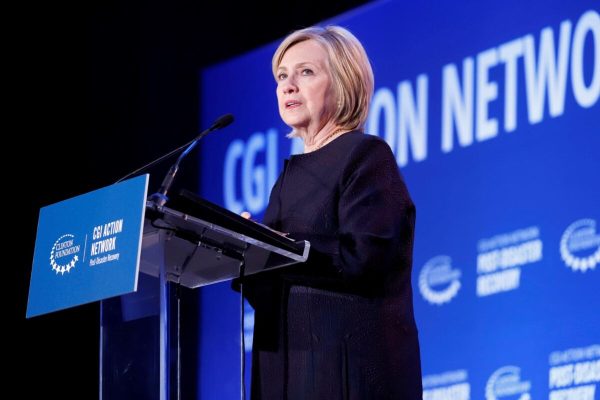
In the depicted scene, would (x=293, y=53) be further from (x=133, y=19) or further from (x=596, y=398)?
(x=133, y=19)

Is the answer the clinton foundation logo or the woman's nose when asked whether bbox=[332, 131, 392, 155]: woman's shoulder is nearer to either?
the woman's nose

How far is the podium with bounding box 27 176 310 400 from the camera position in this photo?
75.5 inches

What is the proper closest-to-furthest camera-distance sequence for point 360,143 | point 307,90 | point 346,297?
point 346,297, point 360,143, point 307,90

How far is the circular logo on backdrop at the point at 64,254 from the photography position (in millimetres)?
2020

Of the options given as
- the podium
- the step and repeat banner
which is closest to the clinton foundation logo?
the step and repeat banner

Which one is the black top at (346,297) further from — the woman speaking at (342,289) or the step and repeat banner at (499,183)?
the step and repeat banner at (499,183)

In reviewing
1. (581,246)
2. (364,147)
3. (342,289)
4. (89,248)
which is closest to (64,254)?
(89,248)

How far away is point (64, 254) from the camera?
2053 mm

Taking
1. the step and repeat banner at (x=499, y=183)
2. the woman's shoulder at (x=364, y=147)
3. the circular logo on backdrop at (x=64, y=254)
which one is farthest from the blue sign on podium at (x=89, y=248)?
the step and repeat banner at (x=499, y=183)

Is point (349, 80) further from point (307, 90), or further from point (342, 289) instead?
point (342, 289)

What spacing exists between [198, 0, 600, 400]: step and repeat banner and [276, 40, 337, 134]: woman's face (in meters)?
0.75

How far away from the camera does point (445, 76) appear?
3.80 meters

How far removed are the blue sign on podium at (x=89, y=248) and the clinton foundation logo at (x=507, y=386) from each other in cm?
171

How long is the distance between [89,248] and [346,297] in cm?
53
